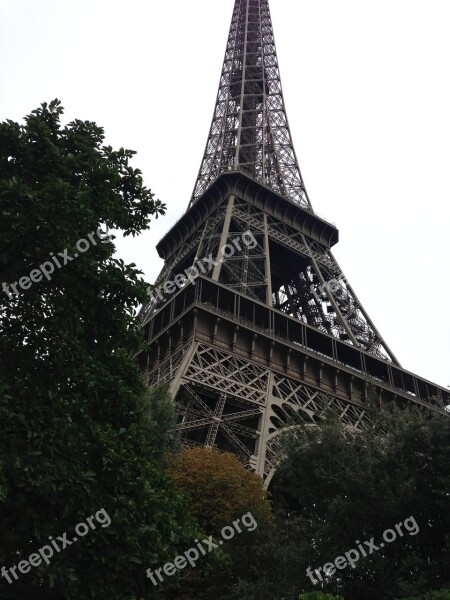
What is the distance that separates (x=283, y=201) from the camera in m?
51.7

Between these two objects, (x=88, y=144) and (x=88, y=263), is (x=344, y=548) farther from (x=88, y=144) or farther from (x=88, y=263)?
(x=88, y=144)

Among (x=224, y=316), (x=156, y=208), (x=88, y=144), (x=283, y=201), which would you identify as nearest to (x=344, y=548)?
(x=156, y=208)
